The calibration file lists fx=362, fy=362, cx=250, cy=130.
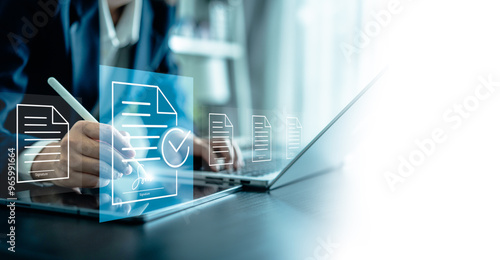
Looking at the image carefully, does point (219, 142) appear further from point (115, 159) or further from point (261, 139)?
point (115, 159)

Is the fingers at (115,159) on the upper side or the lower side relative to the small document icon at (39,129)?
lower

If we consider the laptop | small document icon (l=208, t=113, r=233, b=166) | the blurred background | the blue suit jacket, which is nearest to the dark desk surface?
the laptop

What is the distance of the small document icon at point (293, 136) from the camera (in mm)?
1000

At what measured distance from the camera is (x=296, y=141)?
1.01 meters

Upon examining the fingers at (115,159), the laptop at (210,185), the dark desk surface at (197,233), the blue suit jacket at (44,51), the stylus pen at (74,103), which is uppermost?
the blue suit jacket at (44,51)

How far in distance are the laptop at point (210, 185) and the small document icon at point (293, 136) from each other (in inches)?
2.2

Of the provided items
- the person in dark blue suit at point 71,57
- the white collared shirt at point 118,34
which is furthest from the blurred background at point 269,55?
the person in dark blue suit at point 71,57

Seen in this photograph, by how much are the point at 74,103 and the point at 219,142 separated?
1.51 feet

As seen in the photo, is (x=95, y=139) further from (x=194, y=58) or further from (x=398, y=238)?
(x=194, y=58)

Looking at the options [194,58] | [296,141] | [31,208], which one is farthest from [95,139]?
[194,58]

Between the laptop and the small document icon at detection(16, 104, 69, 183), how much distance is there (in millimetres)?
50

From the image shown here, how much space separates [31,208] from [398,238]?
0.51 metres

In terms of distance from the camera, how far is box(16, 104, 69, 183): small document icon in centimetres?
56

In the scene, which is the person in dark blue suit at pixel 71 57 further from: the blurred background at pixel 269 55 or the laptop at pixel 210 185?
the blurred background at pixel 269 55
